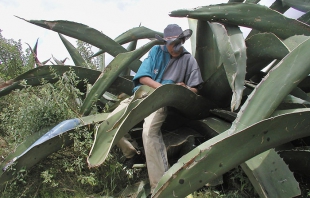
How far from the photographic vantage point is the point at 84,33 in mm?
2711

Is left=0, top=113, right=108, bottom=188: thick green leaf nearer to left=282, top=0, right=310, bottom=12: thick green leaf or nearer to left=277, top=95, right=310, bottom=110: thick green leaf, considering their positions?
left=277, top=95, right=310, bottom=110: thick green leaf

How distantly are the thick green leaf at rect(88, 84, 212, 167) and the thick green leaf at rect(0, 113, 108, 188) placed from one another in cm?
49

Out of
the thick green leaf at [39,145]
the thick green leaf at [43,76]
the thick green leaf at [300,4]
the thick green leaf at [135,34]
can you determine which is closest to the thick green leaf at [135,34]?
the thick green leaf at [135,34]

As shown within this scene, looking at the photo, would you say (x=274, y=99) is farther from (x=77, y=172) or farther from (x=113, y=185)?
(x=77, y=172)

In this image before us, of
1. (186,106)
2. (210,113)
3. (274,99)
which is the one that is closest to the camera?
(274,99)

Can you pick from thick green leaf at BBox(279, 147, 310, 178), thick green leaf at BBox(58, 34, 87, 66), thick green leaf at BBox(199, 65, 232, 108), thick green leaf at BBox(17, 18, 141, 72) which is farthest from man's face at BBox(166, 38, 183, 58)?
thick green leaf at BBox(58, 34, 87, 66)

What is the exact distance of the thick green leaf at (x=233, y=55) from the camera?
1.82 metres

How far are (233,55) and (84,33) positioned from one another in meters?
1.19

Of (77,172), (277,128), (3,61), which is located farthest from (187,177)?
(3,61)

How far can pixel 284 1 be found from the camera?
105 inches

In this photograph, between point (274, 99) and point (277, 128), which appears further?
point (274, 99)

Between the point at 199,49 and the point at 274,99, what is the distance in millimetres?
1213

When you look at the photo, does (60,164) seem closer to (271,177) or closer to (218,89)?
(218,89)

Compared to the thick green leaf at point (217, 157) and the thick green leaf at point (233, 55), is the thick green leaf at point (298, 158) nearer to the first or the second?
the thick green leaf at point (233, 55)
